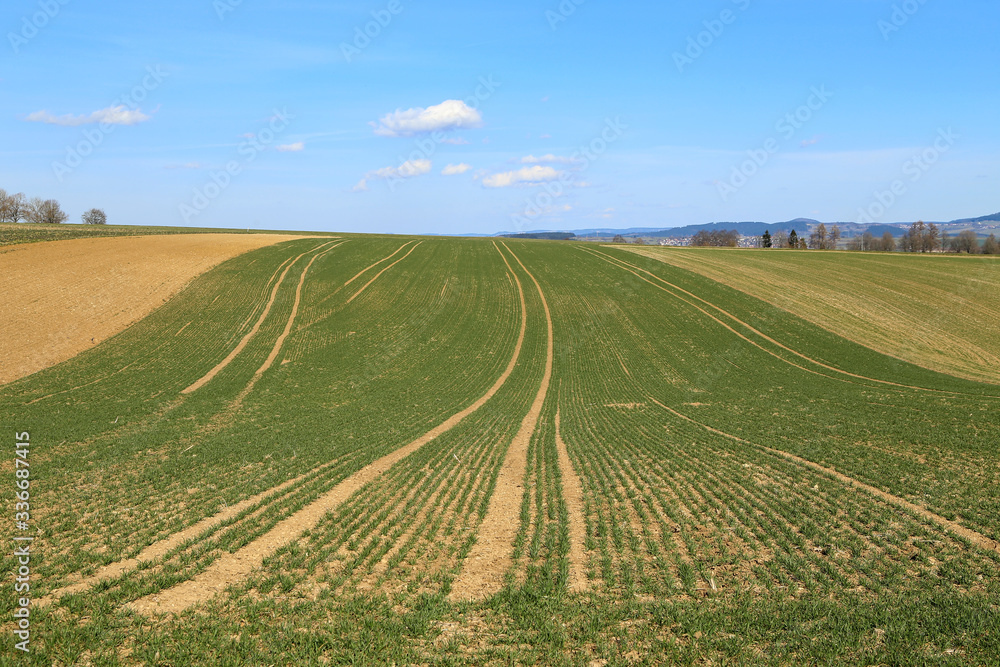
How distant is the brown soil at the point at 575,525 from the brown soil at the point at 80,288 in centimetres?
3214

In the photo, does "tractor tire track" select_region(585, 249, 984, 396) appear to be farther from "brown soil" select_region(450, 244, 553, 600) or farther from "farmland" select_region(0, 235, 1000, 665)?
"brown soil" select_region(450, 244, 553, 600)

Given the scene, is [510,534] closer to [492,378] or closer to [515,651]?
[515,651]

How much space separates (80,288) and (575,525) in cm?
4990

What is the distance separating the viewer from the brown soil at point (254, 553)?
977cm

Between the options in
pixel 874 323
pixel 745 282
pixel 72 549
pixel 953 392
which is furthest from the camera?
pixel 745 282

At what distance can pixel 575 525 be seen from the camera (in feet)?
43.5

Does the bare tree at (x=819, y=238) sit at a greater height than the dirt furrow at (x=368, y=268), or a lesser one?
greater

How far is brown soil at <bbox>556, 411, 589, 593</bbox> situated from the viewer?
10.7 metres

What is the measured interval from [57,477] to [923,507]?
976 inches

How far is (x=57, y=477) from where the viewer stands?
1614 cm

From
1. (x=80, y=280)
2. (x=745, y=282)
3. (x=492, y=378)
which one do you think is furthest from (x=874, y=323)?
(x=80, y=280)

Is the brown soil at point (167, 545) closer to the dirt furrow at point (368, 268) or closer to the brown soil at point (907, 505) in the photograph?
the brown soil at point (907, 505)

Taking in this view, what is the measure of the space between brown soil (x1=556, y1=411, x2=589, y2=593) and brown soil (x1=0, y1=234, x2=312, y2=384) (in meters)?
32.1

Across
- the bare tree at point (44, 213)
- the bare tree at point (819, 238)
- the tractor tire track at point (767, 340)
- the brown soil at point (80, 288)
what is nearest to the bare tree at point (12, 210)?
the bare tree at point (44, 213)
